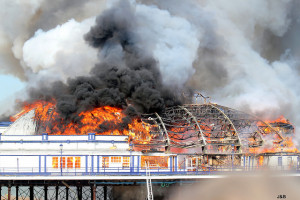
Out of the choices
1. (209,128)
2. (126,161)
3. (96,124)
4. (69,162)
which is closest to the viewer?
(69,162)

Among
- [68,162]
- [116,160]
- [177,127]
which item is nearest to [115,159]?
[116,160]

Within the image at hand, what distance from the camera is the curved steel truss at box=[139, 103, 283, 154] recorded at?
68.6 meters

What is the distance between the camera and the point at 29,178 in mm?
58156

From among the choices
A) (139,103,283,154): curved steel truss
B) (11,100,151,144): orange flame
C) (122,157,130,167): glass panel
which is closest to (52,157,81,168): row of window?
(122,157,130,167): glass panel

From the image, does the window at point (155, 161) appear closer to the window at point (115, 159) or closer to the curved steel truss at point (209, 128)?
the curved steel truss at point (209, 128)

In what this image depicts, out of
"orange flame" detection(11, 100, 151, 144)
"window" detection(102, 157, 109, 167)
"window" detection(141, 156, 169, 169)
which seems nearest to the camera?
"window" detection(102, 157, 109, 167)

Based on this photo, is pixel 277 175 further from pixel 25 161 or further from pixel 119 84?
pixel 25 161

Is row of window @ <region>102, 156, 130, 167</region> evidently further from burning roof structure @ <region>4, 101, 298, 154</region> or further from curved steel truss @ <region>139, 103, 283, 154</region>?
curved steel truss @ <region>139, 103, 283, 154</region>

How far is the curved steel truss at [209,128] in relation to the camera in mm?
68625

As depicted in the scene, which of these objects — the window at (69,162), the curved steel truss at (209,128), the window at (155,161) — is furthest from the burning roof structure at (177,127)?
the window at (69,162)

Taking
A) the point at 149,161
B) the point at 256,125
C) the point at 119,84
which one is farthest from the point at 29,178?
the point at 256,125

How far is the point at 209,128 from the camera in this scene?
7262cm

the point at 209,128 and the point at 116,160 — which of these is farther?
the point at 209,128

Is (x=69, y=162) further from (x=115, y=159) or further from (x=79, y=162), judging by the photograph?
(x=115, y=159)
